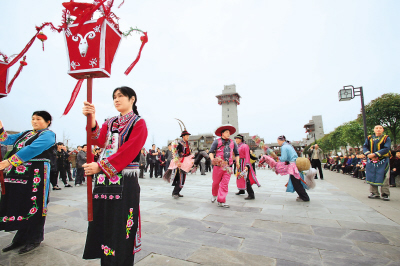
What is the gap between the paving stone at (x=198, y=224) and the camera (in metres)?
3.33

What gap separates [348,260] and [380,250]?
615mm

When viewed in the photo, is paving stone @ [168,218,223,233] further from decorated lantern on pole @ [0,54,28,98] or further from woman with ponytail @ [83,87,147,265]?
decorated lantern on pole @ [0,54,28,98]

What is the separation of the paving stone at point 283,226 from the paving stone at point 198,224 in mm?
675

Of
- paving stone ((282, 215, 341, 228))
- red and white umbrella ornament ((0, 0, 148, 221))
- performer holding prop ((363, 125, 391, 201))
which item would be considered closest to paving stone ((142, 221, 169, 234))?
red and white umbrella ornament ((0, 0, 148, 221))

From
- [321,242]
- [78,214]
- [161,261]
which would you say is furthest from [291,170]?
[78,214]

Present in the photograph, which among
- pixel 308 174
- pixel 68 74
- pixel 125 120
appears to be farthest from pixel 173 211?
pixel 308 174

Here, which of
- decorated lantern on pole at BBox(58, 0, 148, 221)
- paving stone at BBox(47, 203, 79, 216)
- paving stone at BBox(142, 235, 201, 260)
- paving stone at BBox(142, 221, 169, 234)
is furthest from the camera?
paving stone at BBox(47, 203, 79, 216)

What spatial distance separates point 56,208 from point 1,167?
2.87 m

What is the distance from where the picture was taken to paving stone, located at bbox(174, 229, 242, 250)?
2.72 meters

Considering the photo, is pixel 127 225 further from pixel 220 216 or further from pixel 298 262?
pixel 220 216

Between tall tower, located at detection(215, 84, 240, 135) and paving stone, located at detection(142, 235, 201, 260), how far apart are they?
54.9m

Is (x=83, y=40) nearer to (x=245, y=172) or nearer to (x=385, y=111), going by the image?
(x=245, y=172)

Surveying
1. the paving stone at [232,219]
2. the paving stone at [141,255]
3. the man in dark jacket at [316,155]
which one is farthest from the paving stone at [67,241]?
the man in dark jacket at [316,155]

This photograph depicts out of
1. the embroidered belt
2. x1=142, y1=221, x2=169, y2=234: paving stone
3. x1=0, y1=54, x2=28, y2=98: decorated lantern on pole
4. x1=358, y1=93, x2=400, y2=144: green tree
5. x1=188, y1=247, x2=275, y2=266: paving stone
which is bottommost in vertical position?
x1=142, y1=221, x2=169, y2=234: paving stone
